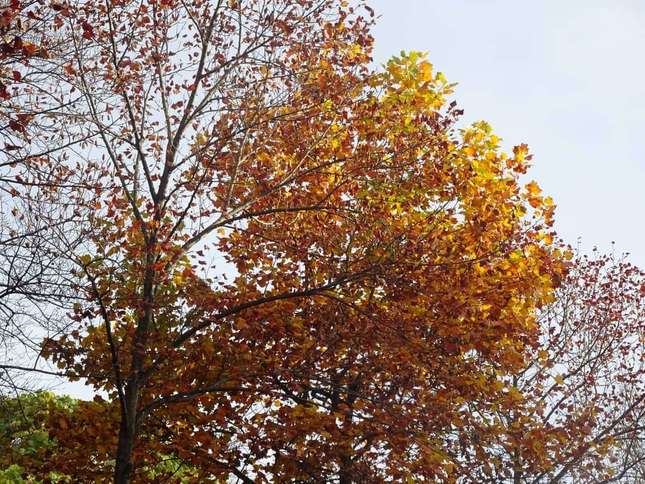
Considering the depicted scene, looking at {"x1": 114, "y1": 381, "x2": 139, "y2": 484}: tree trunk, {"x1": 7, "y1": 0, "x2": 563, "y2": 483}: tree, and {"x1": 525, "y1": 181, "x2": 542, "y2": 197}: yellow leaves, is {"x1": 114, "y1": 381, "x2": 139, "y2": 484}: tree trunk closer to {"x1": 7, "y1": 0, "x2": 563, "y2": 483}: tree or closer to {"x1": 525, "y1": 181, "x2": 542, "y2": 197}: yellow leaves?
{"x1": 7, "y1": 0, "x2": 563, "y2": 483}: tree

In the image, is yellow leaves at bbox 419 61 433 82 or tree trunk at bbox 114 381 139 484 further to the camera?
yellow leaves at bbox 419 61 433 82

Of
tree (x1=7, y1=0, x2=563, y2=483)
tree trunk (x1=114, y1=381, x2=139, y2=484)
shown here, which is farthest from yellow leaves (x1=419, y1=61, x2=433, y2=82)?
tree trunk (x1=114, y1=381, x2=139, y2=484)

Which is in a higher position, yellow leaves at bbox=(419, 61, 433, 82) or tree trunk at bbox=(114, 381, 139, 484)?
yellow leaves at bbox=(419, 61, 433, 82)

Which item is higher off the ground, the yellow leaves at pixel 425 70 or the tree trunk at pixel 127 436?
the yellow leaves at pixel 425 70

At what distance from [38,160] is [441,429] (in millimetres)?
6135

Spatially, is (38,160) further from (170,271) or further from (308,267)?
(308,267)

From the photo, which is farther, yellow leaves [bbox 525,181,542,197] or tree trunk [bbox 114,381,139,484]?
yellow leaves [bbox 525,181,542,197]

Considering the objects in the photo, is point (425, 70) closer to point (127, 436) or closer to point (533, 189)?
point (533, 189)

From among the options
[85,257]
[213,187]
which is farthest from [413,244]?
[85,257]

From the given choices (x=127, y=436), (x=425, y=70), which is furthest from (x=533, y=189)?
(x=127, y=436)

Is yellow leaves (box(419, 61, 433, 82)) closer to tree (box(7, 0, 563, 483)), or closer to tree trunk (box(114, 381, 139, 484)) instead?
tree (box(7, 0, 563, 483))

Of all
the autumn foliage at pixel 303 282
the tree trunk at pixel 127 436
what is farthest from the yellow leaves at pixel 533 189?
the tree trunk at pixel 127 436

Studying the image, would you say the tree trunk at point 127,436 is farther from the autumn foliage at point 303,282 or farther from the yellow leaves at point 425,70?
the yellow leaves at point 425,70

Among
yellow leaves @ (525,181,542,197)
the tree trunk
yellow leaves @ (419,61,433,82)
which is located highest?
yellow leaves @ (419,61,433,82)
